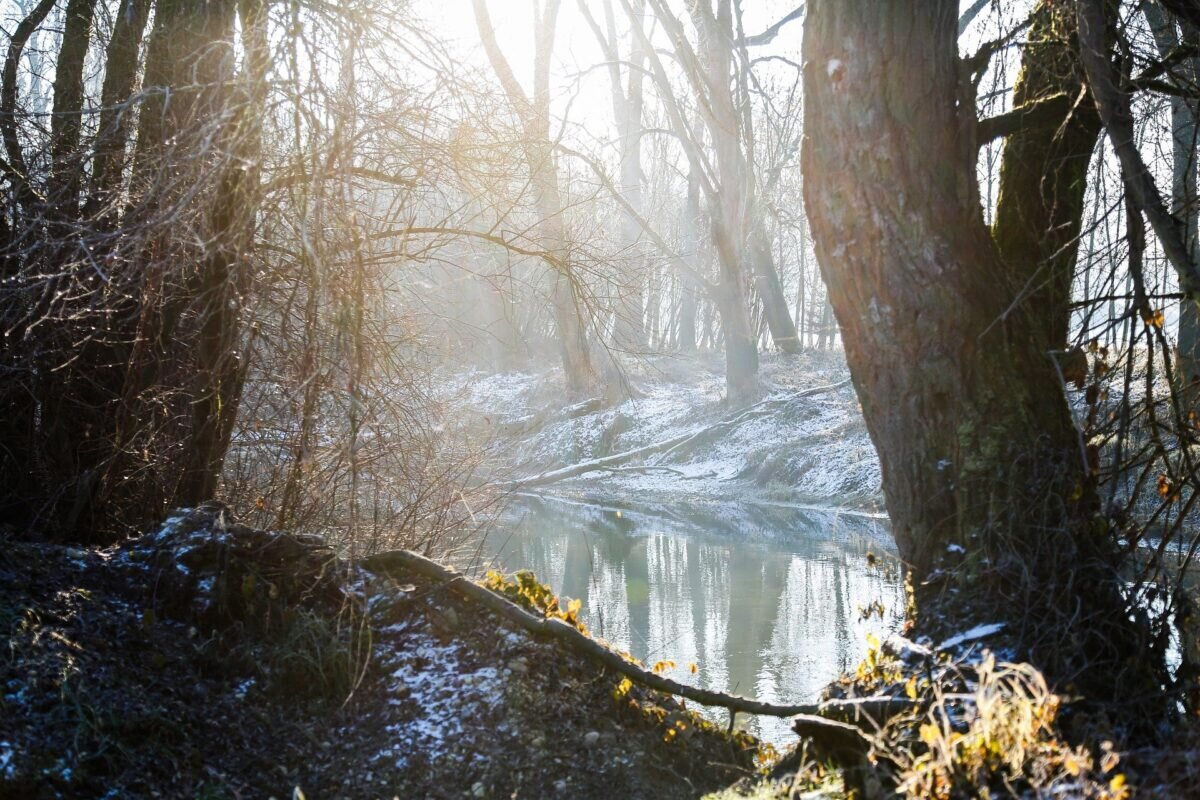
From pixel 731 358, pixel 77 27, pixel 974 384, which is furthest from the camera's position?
pixel 731 358

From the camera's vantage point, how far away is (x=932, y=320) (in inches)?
192

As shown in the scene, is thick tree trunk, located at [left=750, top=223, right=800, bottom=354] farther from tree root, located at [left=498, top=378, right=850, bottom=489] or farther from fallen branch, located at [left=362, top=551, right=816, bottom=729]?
fallen branch, located at [left=362, top=551, right=816, bottom=729]

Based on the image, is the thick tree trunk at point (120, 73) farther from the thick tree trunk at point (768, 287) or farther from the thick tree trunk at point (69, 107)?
the thick tree trunk at point (768, 287)

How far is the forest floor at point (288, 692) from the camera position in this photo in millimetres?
4148

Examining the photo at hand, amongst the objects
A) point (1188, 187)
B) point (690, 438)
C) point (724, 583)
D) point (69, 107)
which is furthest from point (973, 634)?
point (690, 438)

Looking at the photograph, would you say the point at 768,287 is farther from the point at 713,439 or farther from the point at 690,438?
the point at 690,438

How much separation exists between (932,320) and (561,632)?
2.43 m

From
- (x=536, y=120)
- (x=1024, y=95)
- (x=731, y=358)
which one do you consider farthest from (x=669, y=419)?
(x=1024, y=95)

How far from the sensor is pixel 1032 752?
3334 mm

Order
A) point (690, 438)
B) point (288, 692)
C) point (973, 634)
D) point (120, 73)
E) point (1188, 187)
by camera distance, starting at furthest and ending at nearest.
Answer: point (690, 438), point (120, 73), point (1188, 187), point (288, 692), point (973, 634)

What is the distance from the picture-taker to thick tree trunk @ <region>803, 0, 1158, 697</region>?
4.63 meters

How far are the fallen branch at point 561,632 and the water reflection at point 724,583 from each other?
4.78 feet

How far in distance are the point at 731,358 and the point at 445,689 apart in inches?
784

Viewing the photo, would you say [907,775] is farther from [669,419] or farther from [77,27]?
[669,419]
